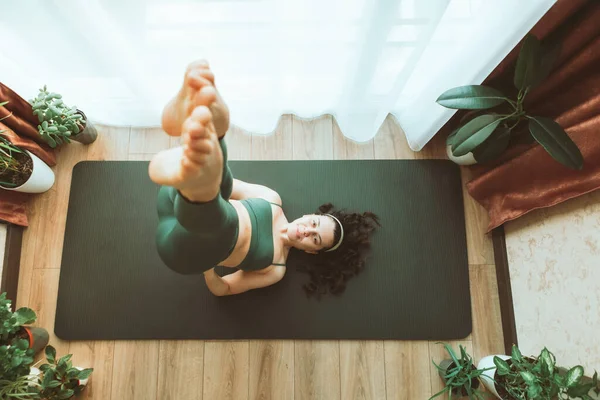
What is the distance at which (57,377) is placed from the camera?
5.57ft

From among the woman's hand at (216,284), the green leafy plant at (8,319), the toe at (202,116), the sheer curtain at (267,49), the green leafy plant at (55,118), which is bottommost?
the green leafy plant at (8,319)

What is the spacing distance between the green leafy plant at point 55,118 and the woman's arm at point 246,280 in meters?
0.96

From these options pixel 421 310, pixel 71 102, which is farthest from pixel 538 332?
pixel 71 102

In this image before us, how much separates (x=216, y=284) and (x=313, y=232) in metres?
0.48

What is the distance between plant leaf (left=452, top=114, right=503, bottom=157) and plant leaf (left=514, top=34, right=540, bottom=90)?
179mm

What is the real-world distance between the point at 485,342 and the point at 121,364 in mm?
1745

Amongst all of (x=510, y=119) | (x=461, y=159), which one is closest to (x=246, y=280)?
(x=461, y=159)

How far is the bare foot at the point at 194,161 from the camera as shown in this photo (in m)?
0.90

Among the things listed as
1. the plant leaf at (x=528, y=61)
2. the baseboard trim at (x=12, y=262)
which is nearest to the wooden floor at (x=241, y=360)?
the baseboard trim at (x=12, y=262)

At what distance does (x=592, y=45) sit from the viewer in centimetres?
134

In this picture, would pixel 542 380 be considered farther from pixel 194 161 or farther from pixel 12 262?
pixel 12 262

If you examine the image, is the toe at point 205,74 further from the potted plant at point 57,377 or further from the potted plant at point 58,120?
the potted plant at point 57,377

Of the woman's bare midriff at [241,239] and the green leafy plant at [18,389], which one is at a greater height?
the woman's bare midriff at [241,239]

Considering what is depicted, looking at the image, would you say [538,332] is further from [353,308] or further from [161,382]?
[161,382]
